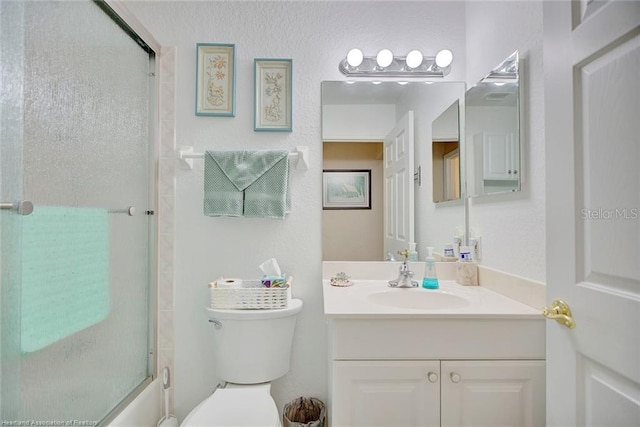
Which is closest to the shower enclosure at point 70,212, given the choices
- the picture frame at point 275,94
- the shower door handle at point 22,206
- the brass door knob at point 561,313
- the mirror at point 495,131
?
the shower door handle at point 22,206

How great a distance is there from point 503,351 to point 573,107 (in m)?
0.78

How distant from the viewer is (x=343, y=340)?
1084mm

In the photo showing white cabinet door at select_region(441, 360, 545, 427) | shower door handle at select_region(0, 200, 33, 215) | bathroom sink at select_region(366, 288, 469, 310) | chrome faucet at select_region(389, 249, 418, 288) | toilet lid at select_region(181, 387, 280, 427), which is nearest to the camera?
shower door handle at select_region(0, 200, 33, 215)

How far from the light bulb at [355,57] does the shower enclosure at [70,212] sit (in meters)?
0.98

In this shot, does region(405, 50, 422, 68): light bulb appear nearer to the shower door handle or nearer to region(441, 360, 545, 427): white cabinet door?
region(441, 360, 545, 427): white cabinet door

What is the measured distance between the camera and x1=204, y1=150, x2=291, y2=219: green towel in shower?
1.55 meters

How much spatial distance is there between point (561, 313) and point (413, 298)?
706 millimetres

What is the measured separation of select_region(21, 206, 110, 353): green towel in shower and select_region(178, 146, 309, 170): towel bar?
0.44 m

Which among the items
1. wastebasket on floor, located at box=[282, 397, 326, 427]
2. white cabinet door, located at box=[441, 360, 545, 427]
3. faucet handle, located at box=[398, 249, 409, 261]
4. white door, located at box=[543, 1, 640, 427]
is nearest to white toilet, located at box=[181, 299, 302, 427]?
wastebasket on floor, located at box=[282, 397, 326, 427]

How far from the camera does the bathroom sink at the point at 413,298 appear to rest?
1.42m

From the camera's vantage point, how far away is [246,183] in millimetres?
1560
